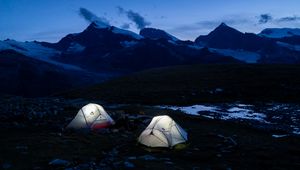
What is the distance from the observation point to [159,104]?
231 ft

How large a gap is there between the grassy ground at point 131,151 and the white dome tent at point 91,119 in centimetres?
128

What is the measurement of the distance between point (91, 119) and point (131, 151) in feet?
27.3

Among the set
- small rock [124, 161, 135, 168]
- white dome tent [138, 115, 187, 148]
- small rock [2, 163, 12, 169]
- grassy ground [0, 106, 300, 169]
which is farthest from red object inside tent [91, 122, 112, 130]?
small rock [2, 163, 12, 169]

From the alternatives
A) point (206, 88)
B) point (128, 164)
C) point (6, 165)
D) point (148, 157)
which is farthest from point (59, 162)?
point (206, 88)

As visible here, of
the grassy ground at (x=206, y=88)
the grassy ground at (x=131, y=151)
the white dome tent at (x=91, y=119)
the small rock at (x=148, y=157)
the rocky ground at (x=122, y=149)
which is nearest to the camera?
the rocky ground at (x=122, y=149)

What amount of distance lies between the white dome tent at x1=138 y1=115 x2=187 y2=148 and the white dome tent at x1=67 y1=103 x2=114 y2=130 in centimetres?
624

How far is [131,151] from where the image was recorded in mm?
25297

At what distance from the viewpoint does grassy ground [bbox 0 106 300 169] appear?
22062mm

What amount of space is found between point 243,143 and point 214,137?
2563 mm

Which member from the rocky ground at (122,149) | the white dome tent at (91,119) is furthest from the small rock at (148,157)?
the white dome tent at (91,119)

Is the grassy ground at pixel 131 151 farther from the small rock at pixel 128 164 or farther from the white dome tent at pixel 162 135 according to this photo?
the white dome tent at pixel 162 135

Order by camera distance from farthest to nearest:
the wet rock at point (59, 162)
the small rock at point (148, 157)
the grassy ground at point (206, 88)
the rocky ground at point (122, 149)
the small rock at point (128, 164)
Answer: the grassy ground at point (206, 88), the small rock at point (148, 157), the rocky ground at point (122, 149), the small rock at point (128, 164), the wet rock at point (59, 162)

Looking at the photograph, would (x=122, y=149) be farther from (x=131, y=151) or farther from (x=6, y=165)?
(x=6, y=165)

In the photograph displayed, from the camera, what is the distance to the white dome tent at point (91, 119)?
32.1 meters
